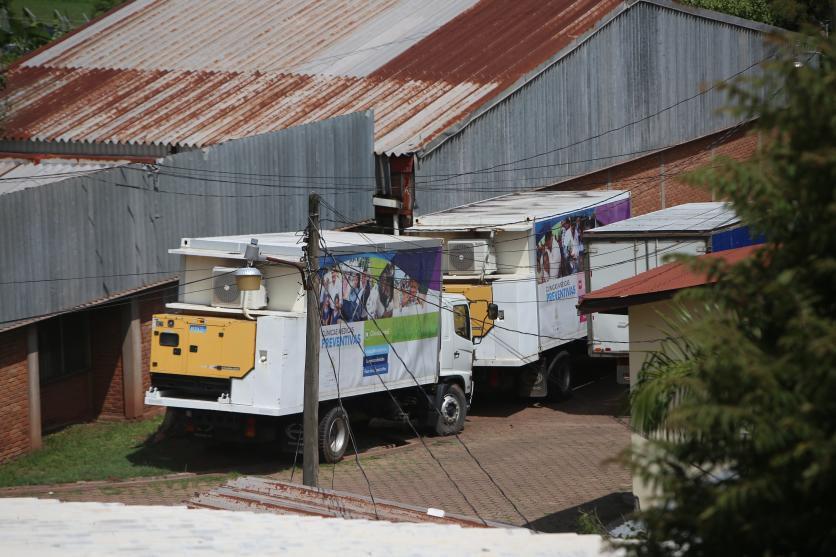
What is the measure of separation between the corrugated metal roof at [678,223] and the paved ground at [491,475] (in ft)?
12.8

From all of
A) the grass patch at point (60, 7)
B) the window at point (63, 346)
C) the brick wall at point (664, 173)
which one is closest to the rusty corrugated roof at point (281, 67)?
the brick wall at point (664, 173)

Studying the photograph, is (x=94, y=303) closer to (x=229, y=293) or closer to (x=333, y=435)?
(x=229, y=293)

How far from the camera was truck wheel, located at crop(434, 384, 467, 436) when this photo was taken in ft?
73.9

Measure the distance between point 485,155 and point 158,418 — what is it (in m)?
11.3

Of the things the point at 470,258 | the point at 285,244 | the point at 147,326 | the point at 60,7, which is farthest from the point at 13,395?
the point at 60,7

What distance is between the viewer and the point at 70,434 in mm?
22578

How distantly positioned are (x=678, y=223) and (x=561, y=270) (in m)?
2.81

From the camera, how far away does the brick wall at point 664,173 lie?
112 ft

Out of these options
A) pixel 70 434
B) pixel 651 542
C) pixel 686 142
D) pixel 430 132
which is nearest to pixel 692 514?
pixel 651 542

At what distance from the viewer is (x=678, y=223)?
2311 centimetres

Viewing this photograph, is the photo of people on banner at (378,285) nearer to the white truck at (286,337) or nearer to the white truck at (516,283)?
the white truck at (286,337)

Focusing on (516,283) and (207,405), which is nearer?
(207,405)

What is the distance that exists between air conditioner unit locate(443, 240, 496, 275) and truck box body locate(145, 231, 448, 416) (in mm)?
2576

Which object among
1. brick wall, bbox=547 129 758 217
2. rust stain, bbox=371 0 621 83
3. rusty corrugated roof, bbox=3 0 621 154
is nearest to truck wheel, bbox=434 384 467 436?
rusty corrugated roof, bbox=3 0 621 154
